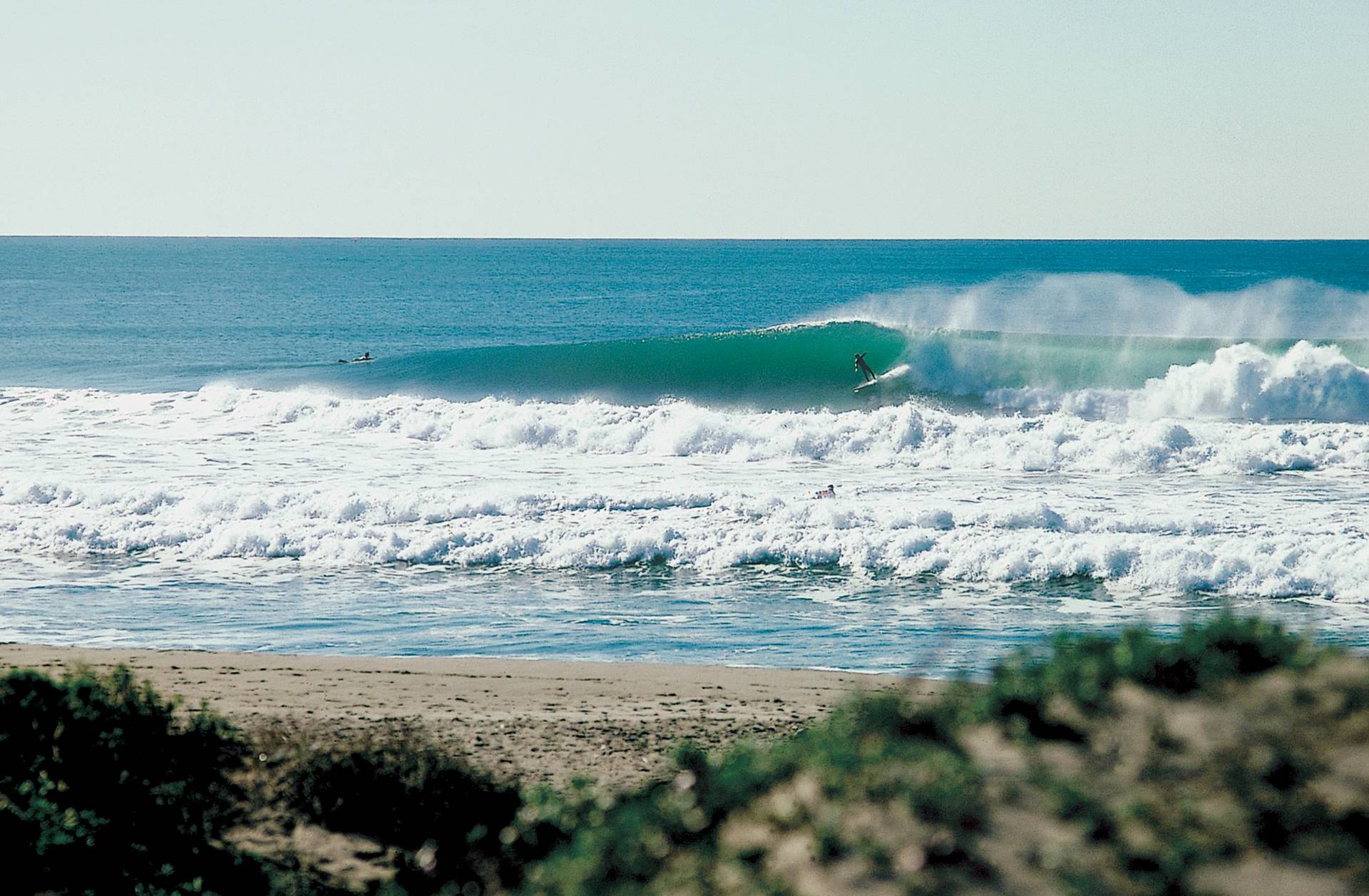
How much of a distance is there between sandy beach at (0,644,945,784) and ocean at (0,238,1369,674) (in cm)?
66

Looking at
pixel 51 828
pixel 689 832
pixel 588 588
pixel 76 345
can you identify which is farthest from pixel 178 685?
pixel 76 345

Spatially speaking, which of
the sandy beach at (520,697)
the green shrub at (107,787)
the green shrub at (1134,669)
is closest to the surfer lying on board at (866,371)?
the sandy beach at (520,697)

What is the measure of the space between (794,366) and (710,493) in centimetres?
1655

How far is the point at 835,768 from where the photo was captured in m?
4.56

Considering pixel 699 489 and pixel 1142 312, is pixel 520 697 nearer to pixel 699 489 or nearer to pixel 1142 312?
pixel 699 489

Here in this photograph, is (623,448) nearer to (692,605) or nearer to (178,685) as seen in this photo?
(692,605)

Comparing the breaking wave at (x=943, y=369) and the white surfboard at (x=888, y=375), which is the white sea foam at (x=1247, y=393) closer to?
the breaking wave at (x=943, y=369)

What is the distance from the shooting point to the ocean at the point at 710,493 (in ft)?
39.8

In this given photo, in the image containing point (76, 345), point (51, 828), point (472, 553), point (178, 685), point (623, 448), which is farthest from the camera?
point (76, 345)

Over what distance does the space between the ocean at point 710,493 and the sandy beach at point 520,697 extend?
2.18ft

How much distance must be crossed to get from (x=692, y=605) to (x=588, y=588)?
4.42ft

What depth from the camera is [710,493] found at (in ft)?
56.6

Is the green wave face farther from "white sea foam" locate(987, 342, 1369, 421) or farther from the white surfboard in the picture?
"white sea foam" locate(987, 342, 1369, 421)

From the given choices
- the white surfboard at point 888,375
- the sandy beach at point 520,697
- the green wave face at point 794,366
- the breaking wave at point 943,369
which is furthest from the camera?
the white surfboard at point 888,375
